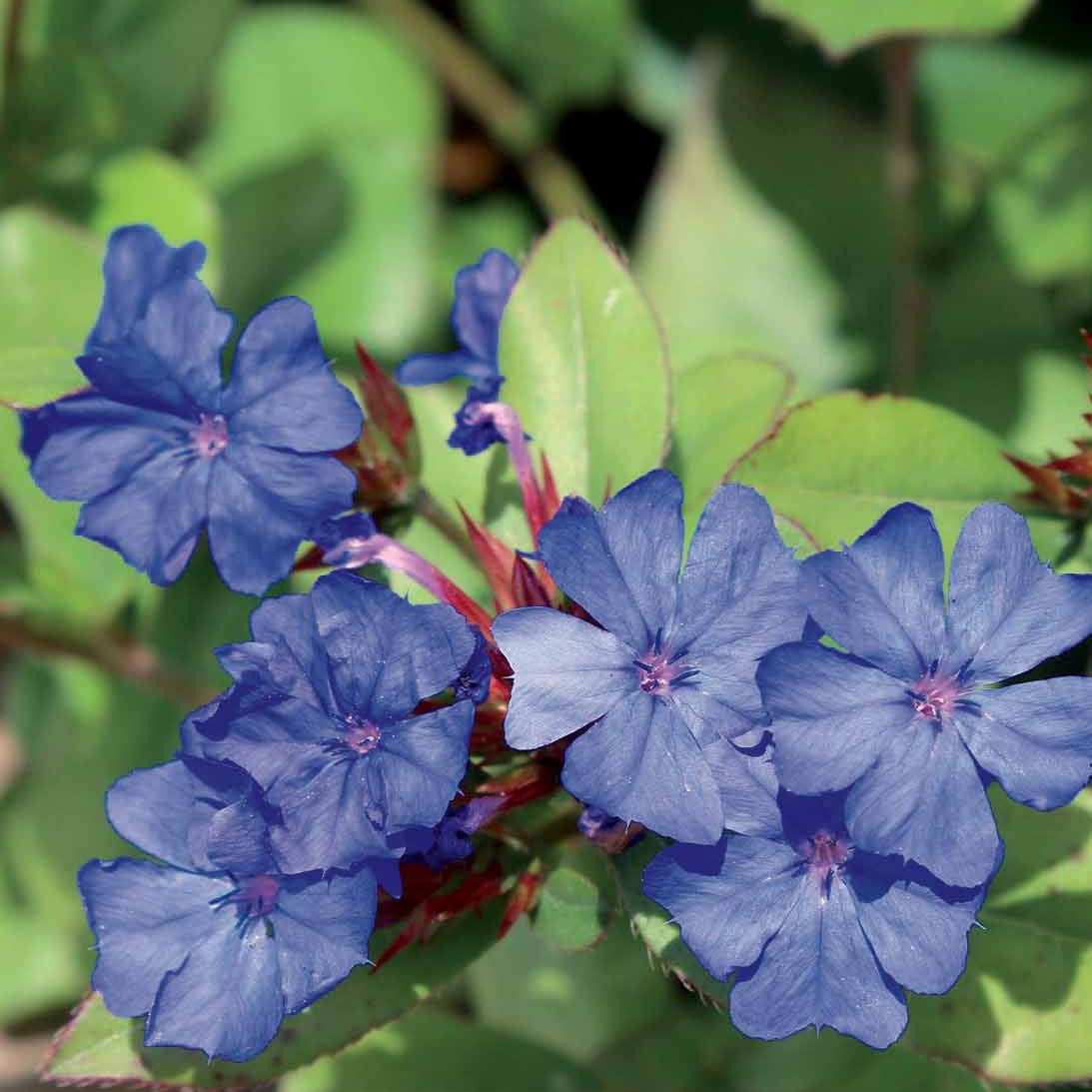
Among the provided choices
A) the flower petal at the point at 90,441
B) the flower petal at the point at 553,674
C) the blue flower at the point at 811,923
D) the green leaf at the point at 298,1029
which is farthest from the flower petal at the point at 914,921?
the flower petal at the point at 90,441

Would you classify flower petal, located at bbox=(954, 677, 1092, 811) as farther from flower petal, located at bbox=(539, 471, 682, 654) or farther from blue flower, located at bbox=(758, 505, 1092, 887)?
flower petal, located at bbox=(539, 471, 682, 654)

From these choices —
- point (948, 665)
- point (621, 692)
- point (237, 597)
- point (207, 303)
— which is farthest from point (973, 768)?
point (237, 597)

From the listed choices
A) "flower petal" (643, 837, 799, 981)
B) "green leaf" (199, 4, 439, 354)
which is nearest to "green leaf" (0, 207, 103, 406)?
"green leaf" (199, 4, 439, 354)

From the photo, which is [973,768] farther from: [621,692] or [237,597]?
[237,597]

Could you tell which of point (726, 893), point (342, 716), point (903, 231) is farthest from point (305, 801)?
point (903, 231)

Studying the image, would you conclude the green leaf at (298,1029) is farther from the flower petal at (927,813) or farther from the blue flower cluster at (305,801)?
the flower petal at (927,813)
